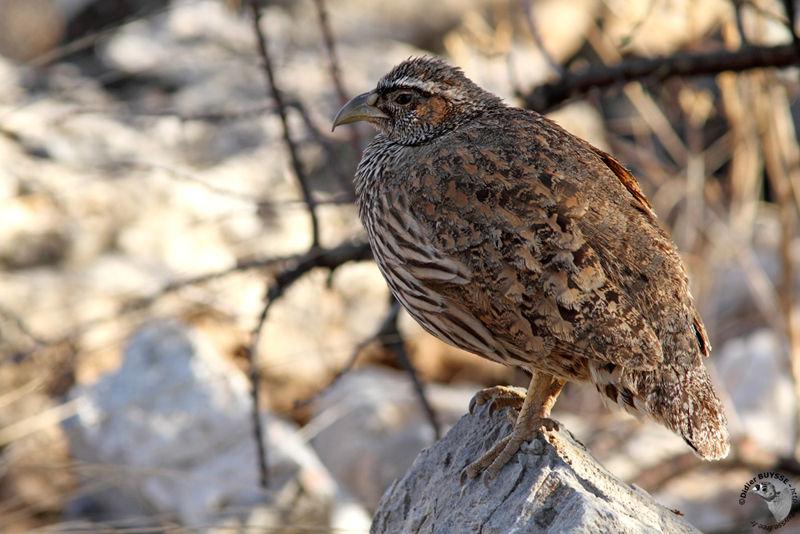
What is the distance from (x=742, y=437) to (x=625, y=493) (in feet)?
12.7

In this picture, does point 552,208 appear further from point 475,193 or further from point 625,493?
point 625,493

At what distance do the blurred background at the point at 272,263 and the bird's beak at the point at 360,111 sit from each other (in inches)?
30.1

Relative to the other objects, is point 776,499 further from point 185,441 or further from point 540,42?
point 185,441

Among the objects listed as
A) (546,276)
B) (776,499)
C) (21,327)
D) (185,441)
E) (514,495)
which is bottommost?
(185,441)

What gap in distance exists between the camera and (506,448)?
12.6 feet

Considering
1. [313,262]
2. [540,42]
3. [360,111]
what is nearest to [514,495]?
[360,111]

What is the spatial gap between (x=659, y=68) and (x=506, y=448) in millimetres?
2803

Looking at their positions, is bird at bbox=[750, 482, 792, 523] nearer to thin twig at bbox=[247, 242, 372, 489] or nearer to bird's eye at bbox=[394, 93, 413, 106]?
bird's eye at bbox=[394, 93, 413, 106]

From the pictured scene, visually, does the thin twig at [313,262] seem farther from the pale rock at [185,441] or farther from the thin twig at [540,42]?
the thin twig at [540,42]

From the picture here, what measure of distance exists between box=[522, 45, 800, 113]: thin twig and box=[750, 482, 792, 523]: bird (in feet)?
7.60

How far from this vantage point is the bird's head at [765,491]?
4133mm

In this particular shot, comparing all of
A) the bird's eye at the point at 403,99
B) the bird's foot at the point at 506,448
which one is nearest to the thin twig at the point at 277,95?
the bird's eye at the point at 403,99

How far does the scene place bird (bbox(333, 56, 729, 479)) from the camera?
3783 mm

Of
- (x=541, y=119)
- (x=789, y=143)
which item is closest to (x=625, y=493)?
(x=541, y=119)
